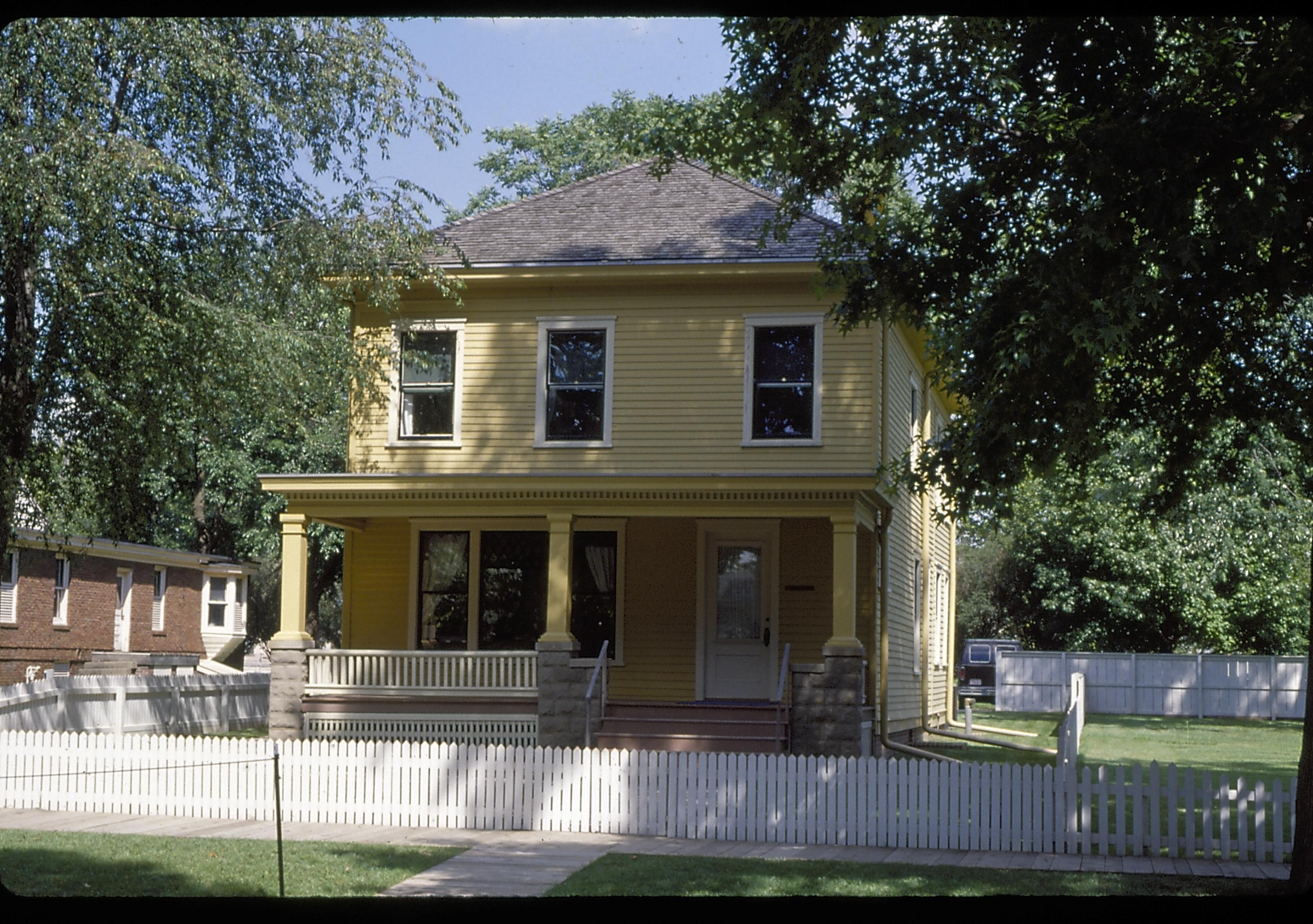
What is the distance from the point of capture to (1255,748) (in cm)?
2456

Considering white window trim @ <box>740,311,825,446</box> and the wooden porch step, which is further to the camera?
white window trim @ <box>740,311,825,446</box>

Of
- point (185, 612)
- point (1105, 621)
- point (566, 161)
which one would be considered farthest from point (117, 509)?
point (1105, 621)

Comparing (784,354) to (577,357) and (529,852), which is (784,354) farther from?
(529,852)

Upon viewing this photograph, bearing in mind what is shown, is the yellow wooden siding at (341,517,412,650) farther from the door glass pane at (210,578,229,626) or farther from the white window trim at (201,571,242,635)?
the door glass pane at (210,578,229,626)

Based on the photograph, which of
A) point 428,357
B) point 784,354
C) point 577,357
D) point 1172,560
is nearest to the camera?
point 784,354

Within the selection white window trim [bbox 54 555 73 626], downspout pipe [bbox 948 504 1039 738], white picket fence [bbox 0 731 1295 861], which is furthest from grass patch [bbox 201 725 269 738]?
downspout pipe [bbox 948 504 1039 738]

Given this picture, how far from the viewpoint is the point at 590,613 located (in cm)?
2017

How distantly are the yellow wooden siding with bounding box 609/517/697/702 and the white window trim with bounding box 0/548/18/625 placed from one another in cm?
1901

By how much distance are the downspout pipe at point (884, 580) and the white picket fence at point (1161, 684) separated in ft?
50.6

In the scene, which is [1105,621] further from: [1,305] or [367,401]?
[1,305]

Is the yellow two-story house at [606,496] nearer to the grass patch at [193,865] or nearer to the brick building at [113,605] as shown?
the grass patch at [193,865]

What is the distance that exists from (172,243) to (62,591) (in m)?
19.3

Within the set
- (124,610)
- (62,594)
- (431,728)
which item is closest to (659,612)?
(431,728)

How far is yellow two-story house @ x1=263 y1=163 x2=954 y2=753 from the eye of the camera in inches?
717
